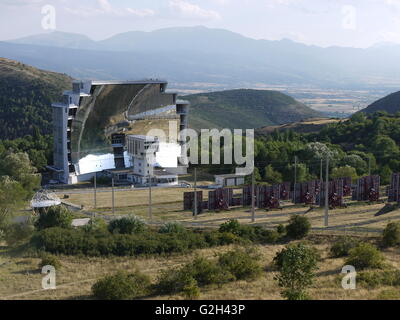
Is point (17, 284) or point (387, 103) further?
point (387, 103)

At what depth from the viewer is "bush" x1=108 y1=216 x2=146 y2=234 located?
3488 centimetres

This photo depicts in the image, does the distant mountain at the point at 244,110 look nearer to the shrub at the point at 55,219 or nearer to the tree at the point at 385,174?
the tree at the point at 385,174

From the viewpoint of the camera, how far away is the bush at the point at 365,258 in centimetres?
2608

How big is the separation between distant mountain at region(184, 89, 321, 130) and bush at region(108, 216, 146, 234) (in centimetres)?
10781

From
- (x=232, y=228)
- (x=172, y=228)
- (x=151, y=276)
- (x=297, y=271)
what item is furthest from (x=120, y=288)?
(x=232, y=228)

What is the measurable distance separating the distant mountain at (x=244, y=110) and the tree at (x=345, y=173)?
87594mm

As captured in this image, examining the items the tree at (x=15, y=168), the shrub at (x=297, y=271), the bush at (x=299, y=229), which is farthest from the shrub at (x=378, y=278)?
the tree at (x=15, y=168)

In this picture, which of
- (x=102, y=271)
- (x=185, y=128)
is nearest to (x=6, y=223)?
(x=102, y=271)

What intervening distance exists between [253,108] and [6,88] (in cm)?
8366

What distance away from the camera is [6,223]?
3384cm

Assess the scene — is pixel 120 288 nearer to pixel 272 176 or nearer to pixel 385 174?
pixel 272 176

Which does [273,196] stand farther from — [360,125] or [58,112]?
[360,125]

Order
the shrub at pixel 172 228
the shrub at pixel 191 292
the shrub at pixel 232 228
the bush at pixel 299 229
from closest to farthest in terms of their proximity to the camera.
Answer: the shrub at pixel 191 292
the bush at pixel 299 229
the shrub at pixel 232 228
the shrub at pixel 172 228

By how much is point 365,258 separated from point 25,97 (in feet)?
369
